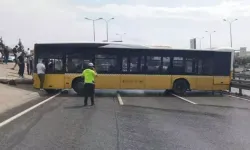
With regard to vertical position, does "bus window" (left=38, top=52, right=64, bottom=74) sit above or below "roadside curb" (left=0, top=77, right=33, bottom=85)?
above

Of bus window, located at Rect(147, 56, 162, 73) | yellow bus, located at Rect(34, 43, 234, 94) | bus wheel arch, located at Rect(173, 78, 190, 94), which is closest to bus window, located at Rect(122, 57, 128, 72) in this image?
yellow bus, located at Rect(34, 43, 234, 94)

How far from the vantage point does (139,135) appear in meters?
9.93

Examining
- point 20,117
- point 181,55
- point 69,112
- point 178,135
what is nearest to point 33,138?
point 178,135

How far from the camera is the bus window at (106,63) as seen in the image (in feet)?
79.6

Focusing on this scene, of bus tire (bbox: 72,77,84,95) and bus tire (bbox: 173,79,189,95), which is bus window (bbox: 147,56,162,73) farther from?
bus tire (bbox: 72,77,84,95)

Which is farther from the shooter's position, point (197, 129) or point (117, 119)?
point (117, 119)

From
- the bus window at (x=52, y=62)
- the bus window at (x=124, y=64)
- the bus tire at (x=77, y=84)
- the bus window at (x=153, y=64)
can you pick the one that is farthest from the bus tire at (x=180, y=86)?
the bus window at (x=52, y=62)

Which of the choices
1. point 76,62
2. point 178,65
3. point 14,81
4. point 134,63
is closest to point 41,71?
point 76,62

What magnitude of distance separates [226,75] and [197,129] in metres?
14.8

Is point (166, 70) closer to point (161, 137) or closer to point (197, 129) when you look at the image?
point (197, 129)

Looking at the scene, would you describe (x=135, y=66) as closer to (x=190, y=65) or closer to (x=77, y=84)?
(x=190, y=65)

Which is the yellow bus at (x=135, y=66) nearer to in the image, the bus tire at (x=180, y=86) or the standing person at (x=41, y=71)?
the bus tire at (x=180, y=86)

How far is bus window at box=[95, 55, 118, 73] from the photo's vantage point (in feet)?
79.6

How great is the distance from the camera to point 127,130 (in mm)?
10742
